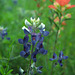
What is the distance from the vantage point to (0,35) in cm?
247

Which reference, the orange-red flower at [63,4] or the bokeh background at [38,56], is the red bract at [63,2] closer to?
the orange-red flower at [63,4]

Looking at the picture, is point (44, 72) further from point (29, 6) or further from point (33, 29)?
point (29, 6)

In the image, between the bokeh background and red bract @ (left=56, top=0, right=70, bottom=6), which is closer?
red bract @ (left=56, top=0, right=70, bottom=6)

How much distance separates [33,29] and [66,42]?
1664 mm

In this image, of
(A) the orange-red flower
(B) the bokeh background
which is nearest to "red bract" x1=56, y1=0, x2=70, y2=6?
(A) the orange-red flower

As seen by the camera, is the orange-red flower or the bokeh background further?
the bokeh background

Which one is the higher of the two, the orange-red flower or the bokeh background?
the orange-red flower

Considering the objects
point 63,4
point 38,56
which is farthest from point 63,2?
point 38,56

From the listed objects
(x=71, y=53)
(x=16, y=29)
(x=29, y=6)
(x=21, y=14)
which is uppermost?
(x=29, y=6)

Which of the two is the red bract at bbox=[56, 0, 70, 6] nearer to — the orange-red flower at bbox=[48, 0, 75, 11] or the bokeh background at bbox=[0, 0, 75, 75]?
the orange-red flower at bbox=[48, 0, 75, 11]

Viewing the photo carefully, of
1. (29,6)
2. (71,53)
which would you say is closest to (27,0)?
(29,6)

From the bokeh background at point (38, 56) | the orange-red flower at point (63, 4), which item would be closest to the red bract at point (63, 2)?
the orange-red flower at point (63, 4)

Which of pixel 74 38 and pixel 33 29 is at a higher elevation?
pixel 74 38

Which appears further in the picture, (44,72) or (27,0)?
(27,0)
